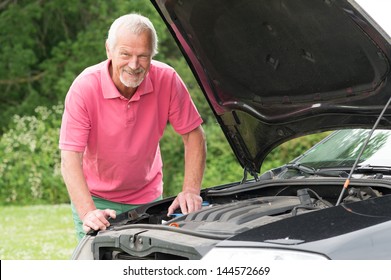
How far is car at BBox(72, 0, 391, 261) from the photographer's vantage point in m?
3.10

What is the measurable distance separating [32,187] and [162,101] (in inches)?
371

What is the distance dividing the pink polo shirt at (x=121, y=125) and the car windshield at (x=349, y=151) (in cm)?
71

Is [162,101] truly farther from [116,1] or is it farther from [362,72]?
[116,1]

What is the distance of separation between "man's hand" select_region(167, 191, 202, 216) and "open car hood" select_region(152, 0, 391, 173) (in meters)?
0.62

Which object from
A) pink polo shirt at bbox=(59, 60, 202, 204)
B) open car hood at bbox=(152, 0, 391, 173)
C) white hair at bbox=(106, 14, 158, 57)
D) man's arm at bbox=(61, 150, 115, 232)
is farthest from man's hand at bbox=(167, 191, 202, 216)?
white hair at bbox=(106, 14, 158, 57)

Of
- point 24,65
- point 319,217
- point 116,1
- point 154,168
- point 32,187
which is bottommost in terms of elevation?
point 319,217

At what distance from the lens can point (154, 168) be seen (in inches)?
189

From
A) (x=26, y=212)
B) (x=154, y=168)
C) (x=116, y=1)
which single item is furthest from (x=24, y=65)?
(x=154, y=168)

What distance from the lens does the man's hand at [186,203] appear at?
163 inches

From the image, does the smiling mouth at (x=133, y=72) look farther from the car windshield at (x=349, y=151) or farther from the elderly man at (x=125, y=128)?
the car windshield at (x=349, y=151)

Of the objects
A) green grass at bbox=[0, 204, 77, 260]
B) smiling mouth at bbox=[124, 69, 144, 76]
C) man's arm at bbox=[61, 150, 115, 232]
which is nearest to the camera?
man's arm at bbox=[61, 150, 115, 232]

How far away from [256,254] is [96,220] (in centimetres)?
115

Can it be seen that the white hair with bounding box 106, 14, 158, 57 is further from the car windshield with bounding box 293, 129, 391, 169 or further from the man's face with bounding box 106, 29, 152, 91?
the car windshield with bounding box 293, 129, 391, 169

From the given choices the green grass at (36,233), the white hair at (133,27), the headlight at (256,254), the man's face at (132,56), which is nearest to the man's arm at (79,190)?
the man's face at (132,56)
